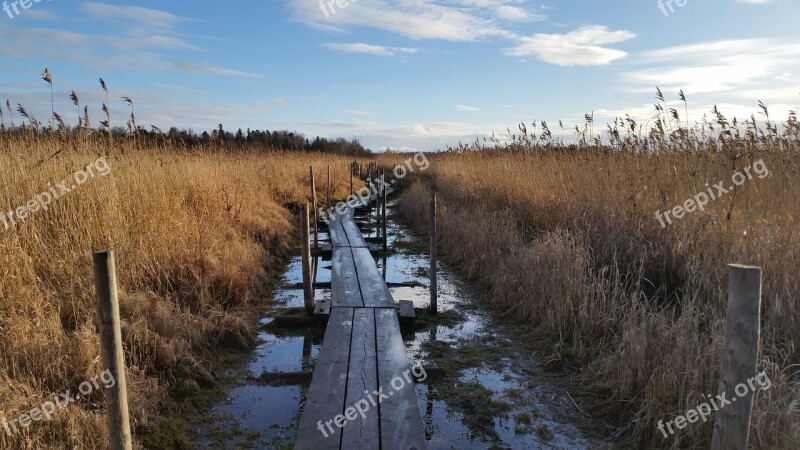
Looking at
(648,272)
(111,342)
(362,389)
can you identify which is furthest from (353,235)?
(111,342)

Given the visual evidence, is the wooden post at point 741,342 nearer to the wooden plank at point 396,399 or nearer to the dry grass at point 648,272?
the dry grass at point 648,272

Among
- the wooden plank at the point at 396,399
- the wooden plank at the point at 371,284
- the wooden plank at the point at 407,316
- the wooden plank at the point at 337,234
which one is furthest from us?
the wooden plank at the point at 337,234

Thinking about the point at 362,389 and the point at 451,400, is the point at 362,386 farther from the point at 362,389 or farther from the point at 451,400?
the point at 451,400

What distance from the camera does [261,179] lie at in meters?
14.2

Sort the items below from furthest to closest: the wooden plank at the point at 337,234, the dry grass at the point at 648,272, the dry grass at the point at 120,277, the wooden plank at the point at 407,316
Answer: the wooden plank at the point at 337,234 → the wooden plank at the point at 407,316 → the dry grass at the point at 648,272 → the dry grass at the point at 120,277

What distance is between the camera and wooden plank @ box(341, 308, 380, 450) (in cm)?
328

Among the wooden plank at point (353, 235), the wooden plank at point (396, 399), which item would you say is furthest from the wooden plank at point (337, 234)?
the wooden plank at point (396, 399)

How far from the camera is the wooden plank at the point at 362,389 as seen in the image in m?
3.28

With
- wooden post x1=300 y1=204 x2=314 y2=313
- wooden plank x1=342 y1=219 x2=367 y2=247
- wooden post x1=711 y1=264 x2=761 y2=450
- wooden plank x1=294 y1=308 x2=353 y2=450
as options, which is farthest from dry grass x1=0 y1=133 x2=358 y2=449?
wooden post x1=711 y1=264 x2=761 y2=450

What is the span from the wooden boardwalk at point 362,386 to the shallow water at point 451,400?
0.25 m

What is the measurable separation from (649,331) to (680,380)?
626 millimetres

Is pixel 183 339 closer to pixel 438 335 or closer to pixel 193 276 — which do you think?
pixel 193 276

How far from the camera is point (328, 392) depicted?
3887 mm

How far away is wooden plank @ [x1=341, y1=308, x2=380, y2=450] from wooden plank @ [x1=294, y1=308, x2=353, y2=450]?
5 centimetres
